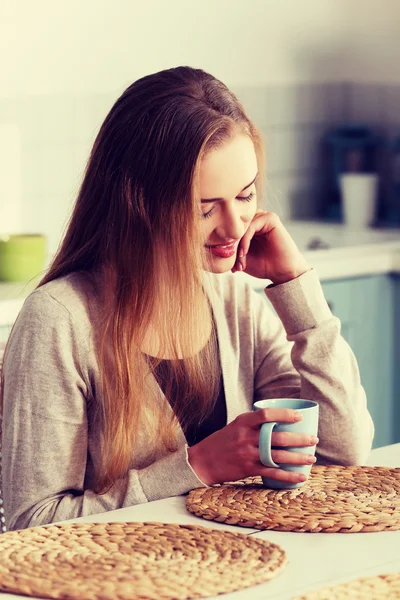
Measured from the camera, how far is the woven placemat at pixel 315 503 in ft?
3.96

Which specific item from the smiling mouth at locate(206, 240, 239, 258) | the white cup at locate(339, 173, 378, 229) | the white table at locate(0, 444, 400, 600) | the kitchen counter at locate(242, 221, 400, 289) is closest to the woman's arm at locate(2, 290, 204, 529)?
the white table at locate(0, 444, 400, 600)

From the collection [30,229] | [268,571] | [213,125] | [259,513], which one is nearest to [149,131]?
[213,125]

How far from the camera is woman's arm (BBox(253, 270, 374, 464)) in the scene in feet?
5.16

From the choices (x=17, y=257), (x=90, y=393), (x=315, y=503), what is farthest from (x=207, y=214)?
(x=17, y=257)

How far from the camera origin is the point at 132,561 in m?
1.09

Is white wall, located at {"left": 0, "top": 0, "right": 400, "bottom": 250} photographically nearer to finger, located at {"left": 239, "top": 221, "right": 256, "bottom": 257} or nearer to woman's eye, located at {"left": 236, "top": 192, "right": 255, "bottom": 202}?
finger, located at {"left": 239, "top": 221, "right": 256, "bottom": 257}

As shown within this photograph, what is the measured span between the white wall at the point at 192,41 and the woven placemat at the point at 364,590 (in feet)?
7.45

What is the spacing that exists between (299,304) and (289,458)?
381 millimetres

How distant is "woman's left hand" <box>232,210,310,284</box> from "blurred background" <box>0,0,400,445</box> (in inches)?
36.6

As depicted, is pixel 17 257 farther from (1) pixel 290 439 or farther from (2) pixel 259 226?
(1) pixel 290 439

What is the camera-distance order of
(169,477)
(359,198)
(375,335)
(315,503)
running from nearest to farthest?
1. (315,503)
2. (169,477)
3. (375,335)
4. (359,198)

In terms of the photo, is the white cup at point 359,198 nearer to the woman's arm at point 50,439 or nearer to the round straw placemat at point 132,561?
the woman's arm at point 50,439

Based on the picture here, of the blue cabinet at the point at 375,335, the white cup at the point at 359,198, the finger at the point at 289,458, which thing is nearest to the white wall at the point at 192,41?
the white cup at the point at 359,198

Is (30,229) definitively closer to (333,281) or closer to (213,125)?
(333,281)
